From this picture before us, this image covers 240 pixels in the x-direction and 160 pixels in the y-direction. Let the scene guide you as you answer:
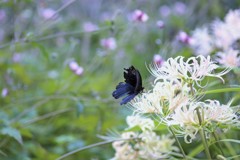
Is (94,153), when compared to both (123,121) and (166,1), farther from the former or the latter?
(166,1)

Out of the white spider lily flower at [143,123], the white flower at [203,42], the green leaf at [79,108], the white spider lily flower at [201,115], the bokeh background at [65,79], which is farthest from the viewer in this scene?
the white flower at [203,42]

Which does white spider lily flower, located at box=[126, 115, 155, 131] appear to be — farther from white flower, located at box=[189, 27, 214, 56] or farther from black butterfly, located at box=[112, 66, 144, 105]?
white flower, located at box=[189, 27, 214, 56]

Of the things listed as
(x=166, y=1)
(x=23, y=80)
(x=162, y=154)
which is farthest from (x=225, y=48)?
(x=166, y=1)

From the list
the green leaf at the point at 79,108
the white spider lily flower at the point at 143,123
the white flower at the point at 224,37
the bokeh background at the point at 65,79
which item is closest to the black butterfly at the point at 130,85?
the white spider lily flower at the point at 143,123

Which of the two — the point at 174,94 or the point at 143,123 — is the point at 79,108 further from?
the point at 174,94

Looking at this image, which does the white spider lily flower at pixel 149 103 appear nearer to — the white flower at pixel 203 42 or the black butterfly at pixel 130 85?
the black butterfly at pixel 130 85
